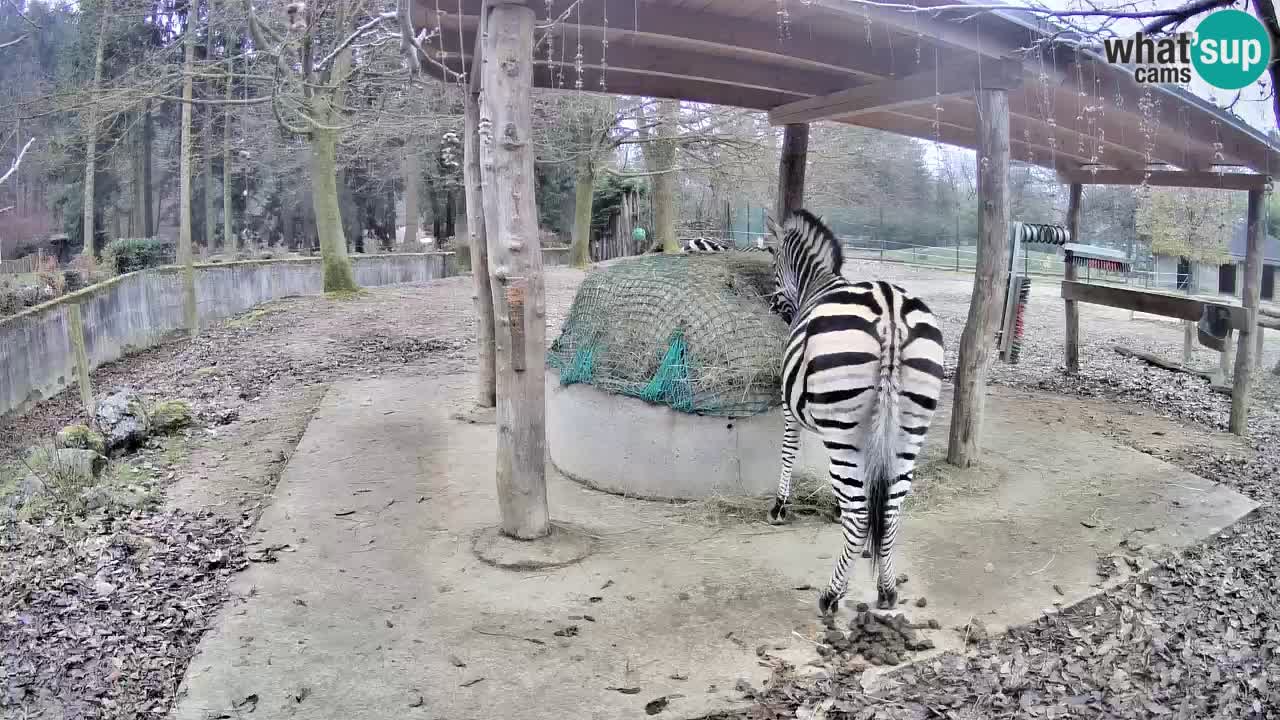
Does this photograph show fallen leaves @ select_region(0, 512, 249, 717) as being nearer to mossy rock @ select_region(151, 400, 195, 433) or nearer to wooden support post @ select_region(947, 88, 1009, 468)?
mossy rock @ select_region(151, 400, 195, 433)

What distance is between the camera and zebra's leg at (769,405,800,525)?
572cm

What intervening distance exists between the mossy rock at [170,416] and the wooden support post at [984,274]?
7413 millimetres

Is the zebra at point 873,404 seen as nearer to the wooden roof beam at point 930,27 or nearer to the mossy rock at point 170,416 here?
the wooden roof beam at point 930,27

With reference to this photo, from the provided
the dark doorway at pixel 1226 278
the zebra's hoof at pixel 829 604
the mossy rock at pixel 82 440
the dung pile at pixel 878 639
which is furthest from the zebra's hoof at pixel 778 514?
the dark doorway at pixel 1226 278

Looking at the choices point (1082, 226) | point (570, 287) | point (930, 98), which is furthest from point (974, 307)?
point (570, 287)

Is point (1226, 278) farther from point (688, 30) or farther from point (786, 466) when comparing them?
point (688, 30)

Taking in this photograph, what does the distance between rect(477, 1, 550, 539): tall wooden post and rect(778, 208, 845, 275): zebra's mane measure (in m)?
2.16

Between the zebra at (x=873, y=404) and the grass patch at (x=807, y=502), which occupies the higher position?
the zebra at (x=873, y=404)

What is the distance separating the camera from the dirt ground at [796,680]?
11.5ft

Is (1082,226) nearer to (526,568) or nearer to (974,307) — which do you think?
(974,307)

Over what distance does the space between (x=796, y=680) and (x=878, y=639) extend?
0.58 metres


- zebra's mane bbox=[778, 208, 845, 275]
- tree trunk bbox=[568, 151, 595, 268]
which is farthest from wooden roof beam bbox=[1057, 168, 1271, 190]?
tree trunk bbox=[568, 151, 595, 268]

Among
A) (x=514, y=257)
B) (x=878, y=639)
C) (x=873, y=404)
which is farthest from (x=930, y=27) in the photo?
(x=878, y=639)

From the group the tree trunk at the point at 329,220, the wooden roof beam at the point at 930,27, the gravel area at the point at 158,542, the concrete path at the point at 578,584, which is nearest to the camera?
the concrete path at the point at 578,584
